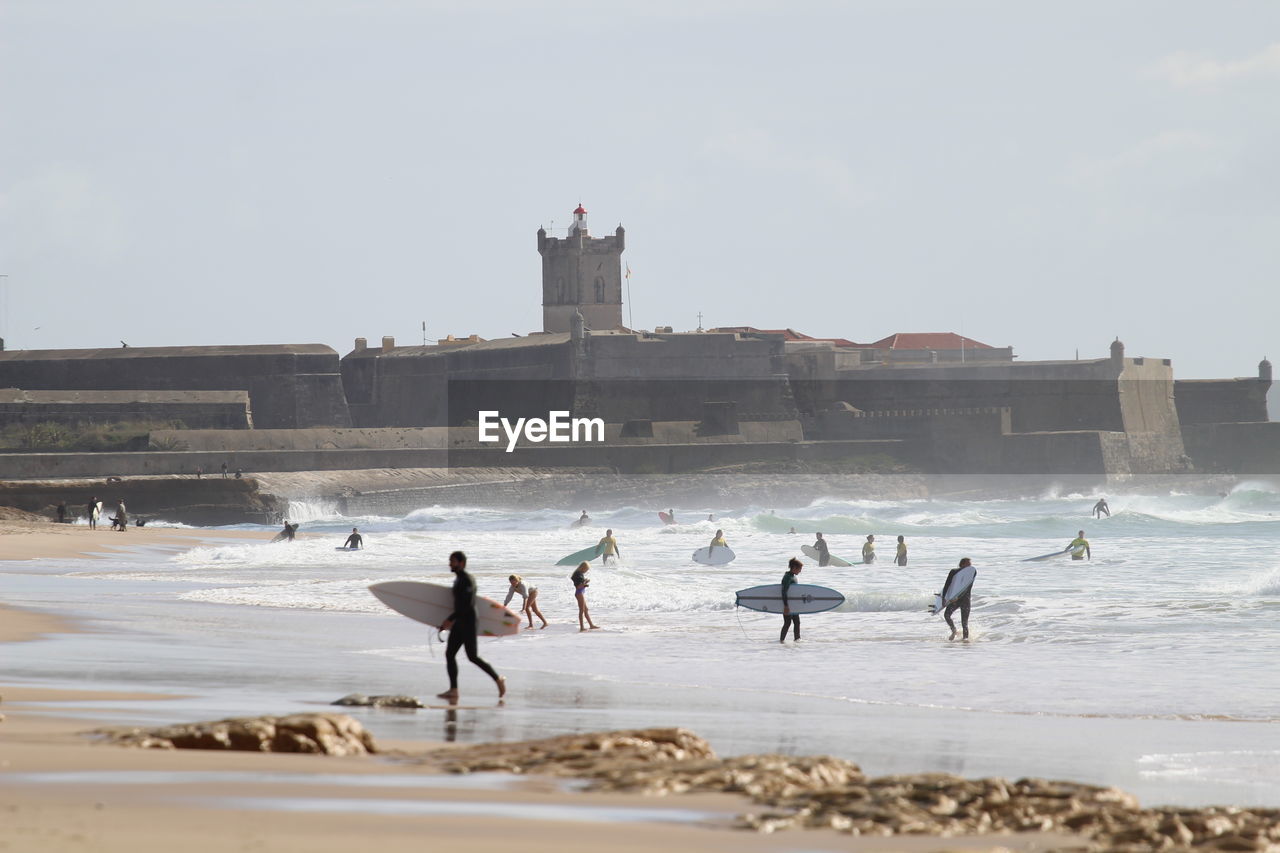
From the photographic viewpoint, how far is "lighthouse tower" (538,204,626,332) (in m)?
67.4

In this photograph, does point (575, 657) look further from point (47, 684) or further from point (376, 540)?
point (376, 540)

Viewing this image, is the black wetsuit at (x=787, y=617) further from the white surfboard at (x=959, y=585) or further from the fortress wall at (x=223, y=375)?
the fortress wall at (x=223, y=375)

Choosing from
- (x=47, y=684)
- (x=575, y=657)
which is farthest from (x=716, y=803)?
(x=575, y=657)

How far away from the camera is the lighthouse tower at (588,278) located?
6744cm

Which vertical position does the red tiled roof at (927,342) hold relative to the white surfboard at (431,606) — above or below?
above

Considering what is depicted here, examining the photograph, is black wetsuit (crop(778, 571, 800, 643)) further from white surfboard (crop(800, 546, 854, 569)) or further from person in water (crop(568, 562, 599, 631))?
white surfboard (crop(800, 546, 854, 569))

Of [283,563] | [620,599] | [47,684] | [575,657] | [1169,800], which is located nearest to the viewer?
[1169,800]

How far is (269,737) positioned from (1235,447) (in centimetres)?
5392

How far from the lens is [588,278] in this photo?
67.4 meters

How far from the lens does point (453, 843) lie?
12.6ft

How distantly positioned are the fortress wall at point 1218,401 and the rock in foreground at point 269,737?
178 ft

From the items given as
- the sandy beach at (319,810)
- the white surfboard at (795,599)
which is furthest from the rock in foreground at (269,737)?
the white surfboard at (795,599)

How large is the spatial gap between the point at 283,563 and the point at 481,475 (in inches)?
759

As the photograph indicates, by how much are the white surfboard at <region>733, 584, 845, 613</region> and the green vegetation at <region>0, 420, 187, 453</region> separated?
2976cm
